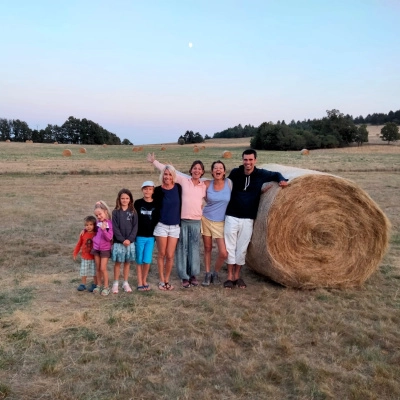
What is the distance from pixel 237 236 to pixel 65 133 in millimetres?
82066

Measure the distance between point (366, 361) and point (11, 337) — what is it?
10.6 feet

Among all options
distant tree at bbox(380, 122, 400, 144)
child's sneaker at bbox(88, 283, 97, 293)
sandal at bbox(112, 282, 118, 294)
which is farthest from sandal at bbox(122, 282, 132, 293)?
distant tree at bbox(380, 122, 400, 144)

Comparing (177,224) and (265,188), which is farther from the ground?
(265,188)

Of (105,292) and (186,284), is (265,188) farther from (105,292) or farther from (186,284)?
(105,292)

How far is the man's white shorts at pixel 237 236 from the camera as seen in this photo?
544 cm

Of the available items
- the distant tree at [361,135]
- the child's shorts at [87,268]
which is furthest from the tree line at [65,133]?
the child's shorts at [87,268]

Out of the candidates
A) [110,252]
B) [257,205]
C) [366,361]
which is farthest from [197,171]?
[366,361]

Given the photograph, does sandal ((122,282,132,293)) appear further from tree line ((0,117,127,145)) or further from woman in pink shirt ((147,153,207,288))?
tree line ((0,117,127,145))

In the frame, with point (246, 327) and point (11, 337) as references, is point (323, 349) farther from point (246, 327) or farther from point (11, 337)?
point (11, 337)

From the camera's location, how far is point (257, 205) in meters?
5.54

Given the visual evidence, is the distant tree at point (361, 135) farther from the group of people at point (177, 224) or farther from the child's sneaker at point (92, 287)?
the child's sneaker at point (92, 287)

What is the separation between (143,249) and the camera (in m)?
5.34

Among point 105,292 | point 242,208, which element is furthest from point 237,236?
point 105,292

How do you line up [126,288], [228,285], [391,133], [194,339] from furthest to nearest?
1. [391,133]
2. [228,285]
3. [126,288]
4. [194,339]
